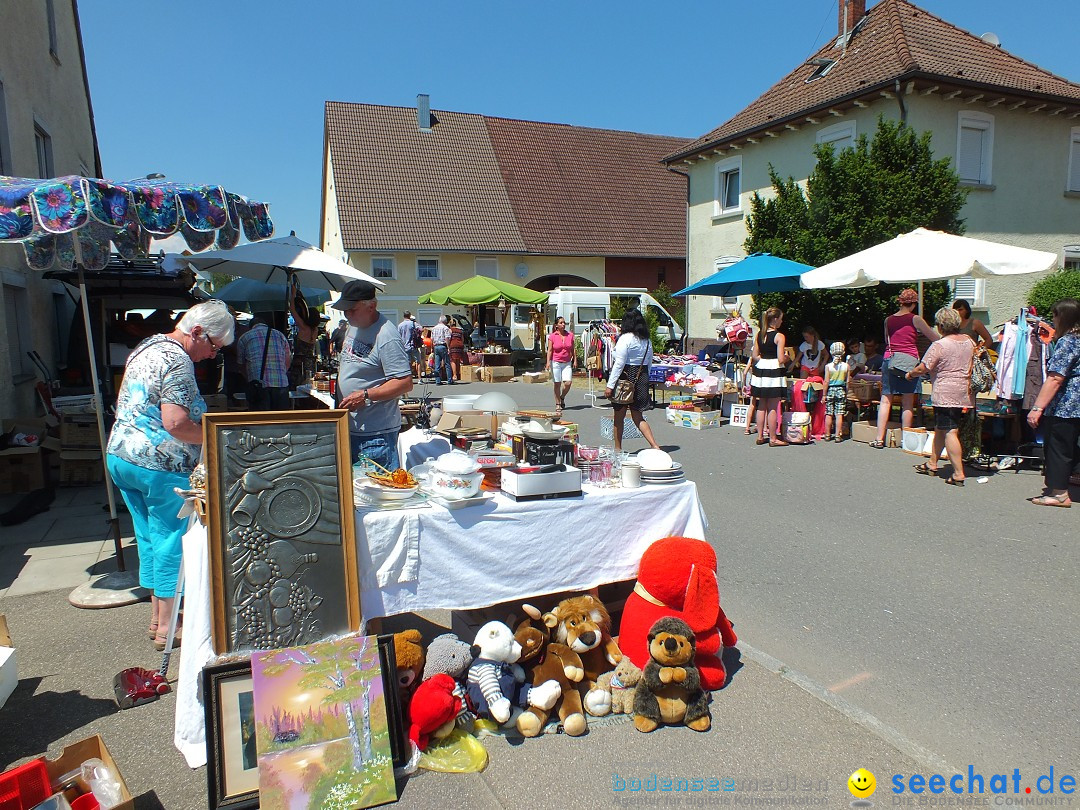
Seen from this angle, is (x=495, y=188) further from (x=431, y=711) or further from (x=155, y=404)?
(x=431, y=711)

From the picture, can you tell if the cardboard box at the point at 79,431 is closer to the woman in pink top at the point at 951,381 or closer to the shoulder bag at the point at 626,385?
the shoulder bag at the point at 626,385

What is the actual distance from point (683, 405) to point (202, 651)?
34.6 feet

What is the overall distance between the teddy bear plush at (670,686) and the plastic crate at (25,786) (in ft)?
7.46

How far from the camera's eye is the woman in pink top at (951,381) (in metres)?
7.54

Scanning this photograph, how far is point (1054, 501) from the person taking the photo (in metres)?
6.88

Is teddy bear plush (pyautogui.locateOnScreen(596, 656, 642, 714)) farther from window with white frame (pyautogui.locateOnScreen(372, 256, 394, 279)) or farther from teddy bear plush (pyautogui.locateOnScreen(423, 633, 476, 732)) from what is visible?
window with white frame (pyautogui.locateOnScreen(372, 256, 394, 279))

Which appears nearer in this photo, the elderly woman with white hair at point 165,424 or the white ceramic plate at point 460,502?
the white ceramic plate at point 460,502

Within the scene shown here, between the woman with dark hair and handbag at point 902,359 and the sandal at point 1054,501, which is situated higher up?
the woman with dark hair and handbag at point 902,359

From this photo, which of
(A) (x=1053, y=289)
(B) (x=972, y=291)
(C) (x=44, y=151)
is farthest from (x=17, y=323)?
(A) (x=1053, y=289)

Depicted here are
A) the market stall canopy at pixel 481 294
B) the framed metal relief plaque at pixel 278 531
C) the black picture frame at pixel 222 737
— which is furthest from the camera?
the market stall canopy at pixel 481 294

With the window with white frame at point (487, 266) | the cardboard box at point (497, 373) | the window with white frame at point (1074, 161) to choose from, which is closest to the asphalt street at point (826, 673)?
the cardboard box at point (497, 373)

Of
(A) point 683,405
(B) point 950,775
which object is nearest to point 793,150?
(A) point 683,405

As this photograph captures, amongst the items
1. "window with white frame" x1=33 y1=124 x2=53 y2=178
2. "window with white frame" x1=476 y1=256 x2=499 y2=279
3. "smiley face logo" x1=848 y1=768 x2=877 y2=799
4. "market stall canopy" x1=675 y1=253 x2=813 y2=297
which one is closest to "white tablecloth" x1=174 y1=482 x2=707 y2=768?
"smiley face logo" x1=848 y1=768 x2=877 y2=799

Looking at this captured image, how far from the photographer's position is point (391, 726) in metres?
2.87
